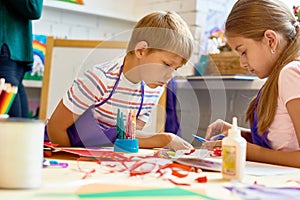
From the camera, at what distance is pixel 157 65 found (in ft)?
4.00

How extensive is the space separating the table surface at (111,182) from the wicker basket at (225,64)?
1.39 meters

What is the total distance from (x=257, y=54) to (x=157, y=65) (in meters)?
0.26

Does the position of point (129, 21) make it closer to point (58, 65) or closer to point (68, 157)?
point (58, 65)

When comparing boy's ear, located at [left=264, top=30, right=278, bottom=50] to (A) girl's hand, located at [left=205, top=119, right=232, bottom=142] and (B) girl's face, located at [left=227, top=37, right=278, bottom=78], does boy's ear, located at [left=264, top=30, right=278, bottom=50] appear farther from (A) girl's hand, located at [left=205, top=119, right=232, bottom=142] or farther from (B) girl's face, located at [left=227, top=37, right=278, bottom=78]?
(A) girl's hand, located at [left=205, top=119, right=232, bottom=142]

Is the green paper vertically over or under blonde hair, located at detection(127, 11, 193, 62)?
under

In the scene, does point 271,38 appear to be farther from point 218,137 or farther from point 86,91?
point 86,91

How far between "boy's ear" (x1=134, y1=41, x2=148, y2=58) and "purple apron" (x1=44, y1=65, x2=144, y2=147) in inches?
3.5

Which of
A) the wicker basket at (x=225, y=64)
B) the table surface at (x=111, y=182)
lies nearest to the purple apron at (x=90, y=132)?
the table surface at (x=111, y=182)

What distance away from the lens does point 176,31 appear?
1238mm

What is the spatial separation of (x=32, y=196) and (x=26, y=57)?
1.29 meters

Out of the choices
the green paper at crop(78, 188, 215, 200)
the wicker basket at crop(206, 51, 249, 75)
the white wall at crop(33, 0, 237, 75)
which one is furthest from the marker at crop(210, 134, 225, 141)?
the white wall at crop(33, 0, 237, 75)

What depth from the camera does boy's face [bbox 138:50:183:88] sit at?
1206 millimetres

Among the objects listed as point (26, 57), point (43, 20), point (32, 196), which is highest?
point (43, 20)

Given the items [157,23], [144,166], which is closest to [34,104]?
[157,23]
